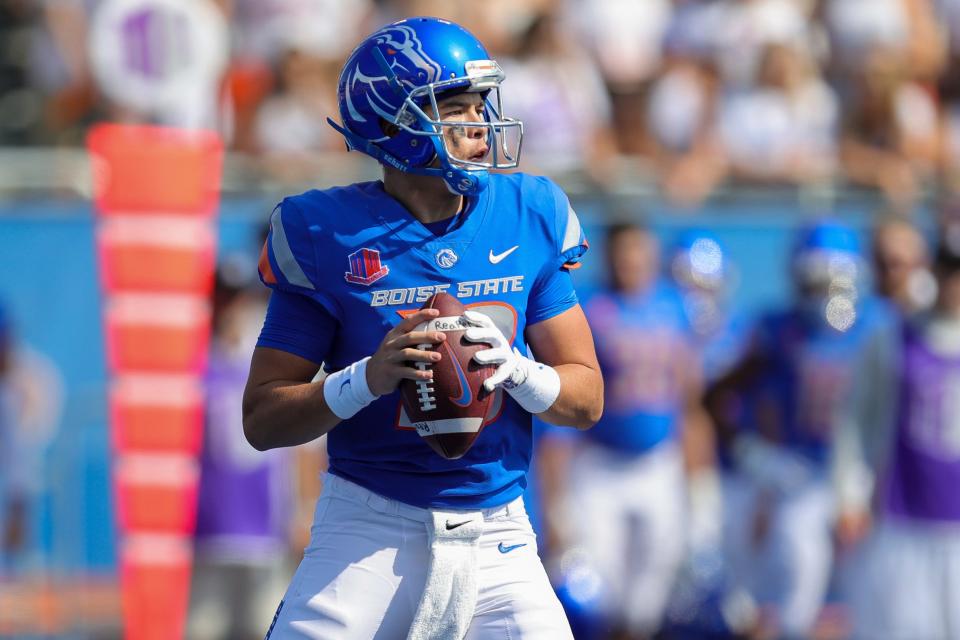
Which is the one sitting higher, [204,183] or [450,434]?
[204,183]

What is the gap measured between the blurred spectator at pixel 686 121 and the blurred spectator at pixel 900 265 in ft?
3.75

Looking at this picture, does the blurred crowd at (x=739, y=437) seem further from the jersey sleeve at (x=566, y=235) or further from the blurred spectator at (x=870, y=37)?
the jersey sleeve at (x=566, y=235)

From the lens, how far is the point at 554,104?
8.77 metres

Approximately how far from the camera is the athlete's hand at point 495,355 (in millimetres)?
3166

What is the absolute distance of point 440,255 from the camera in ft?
11.0

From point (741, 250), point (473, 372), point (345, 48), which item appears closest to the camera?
point (473, 372)

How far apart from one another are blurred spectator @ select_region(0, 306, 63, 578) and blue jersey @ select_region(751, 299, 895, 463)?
362 cm

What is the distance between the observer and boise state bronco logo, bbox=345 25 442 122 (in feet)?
11.1

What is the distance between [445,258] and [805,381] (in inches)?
189

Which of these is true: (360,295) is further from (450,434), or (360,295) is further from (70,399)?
(70,399)

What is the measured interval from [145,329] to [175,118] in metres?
1.16

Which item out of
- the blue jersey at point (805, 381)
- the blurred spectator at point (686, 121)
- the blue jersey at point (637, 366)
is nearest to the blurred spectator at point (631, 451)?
the blue jersey at point (637, 366)

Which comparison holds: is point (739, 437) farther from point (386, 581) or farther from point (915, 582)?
point (386, 581)

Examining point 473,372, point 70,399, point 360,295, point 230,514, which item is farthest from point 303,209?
point 70,399
